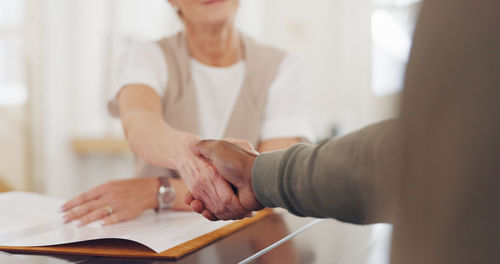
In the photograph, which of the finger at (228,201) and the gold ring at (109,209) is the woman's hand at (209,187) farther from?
the gold ring at (109,209)

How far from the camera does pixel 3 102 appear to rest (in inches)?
103

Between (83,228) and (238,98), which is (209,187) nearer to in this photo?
(83,228)

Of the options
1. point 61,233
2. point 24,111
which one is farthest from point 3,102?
point 61,233

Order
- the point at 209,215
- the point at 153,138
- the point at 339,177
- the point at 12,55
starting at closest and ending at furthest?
the point at 339,177 → the point at 209,215 → the point at 153,138 → the point at 12,55

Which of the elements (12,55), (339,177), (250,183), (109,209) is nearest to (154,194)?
(109,209)

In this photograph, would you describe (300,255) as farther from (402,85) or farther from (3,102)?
(3,102)

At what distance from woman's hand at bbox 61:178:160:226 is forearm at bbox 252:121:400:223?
0.37 metres

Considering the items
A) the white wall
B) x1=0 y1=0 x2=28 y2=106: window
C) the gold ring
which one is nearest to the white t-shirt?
the gold ring

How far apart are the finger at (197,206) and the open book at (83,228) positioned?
34 millimetres

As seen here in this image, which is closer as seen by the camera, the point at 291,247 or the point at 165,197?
the point at 291,247

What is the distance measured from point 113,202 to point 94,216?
0.07 meters

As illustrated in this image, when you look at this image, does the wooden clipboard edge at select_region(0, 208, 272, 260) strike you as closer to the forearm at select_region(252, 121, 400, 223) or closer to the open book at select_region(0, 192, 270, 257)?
the open book at select_region(0, 192, 270, 257)

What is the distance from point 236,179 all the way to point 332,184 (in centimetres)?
23

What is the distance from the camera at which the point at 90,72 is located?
2.85m
